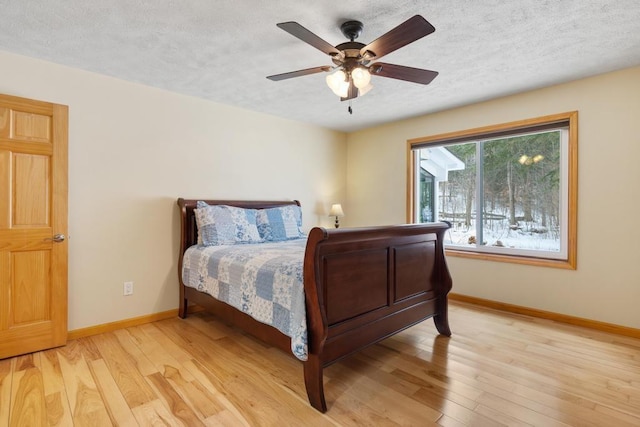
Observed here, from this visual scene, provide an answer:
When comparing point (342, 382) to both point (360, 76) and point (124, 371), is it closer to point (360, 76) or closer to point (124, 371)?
point (124, 371)

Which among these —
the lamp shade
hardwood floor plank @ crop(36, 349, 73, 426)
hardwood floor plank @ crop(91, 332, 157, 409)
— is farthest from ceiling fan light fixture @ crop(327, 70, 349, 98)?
the lamp shade

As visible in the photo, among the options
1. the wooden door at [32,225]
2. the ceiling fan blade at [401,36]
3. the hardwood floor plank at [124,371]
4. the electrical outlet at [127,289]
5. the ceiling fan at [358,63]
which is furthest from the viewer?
the electrical outlet at [127,289]

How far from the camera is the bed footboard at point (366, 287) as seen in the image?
5.93 feet

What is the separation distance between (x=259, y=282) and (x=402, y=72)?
1.71m

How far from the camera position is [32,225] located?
2.50 metres

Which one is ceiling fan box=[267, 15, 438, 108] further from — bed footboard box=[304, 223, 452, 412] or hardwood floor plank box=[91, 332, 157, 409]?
hardwood floor plank box=[91, 332, 157, 409]

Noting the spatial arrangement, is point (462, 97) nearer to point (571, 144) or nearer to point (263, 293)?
point (571, 144)

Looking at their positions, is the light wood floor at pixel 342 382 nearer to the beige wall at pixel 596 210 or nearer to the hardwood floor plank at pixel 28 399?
the hardwood floor plank at pixel 28 399

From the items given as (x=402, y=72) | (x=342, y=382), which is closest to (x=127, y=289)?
(x=342, y=382)

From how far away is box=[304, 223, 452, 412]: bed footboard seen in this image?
1807mm

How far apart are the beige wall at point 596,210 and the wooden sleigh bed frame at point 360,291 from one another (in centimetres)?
119

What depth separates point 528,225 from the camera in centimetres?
352

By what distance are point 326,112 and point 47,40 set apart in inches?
106

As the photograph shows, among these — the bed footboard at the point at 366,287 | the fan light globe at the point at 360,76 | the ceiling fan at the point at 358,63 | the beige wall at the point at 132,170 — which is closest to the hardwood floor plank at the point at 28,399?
the beige wall at the point at 132,170
